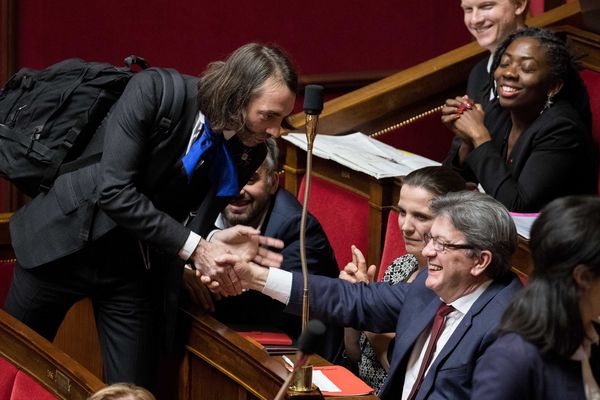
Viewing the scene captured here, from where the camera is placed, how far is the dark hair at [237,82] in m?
2.33

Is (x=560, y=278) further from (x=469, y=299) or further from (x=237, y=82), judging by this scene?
(x=237, y=82)

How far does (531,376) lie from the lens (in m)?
1.73

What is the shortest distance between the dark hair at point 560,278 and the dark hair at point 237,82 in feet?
2.61

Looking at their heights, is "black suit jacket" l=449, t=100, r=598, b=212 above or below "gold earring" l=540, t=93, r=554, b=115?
below

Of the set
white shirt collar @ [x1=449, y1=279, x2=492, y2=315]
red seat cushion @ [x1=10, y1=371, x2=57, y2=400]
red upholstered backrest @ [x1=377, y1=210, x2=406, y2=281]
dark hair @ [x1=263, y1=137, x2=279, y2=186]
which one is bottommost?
red seat cushion @ [x1=10, y1=371, x2=57, y2=400]

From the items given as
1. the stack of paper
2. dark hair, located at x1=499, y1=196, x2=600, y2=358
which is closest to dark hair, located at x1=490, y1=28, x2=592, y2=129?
the stack of paper

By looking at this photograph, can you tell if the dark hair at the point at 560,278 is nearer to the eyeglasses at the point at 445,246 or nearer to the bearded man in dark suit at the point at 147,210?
the eyeglasses at the point at 445,246

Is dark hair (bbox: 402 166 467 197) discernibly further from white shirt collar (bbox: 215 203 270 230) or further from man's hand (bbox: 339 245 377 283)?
white shirt collar (bbox: 215 203 270 230)

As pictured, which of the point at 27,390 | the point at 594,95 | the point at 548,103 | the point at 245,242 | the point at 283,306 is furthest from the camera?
the point at 594,95

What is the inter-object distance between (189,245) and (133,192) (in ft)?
0.53

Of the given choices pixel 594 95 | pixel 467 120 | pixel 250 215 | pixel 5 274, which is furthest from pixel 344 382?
pixel 594 95

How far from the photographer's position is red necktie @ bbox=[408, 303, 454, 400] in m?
2.19

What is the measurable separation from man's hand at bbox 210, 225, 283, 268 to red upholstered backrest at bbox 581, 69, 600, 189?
118 centimetres

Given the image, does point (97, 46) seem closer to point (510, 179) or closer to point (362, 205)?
point (362, 205)
